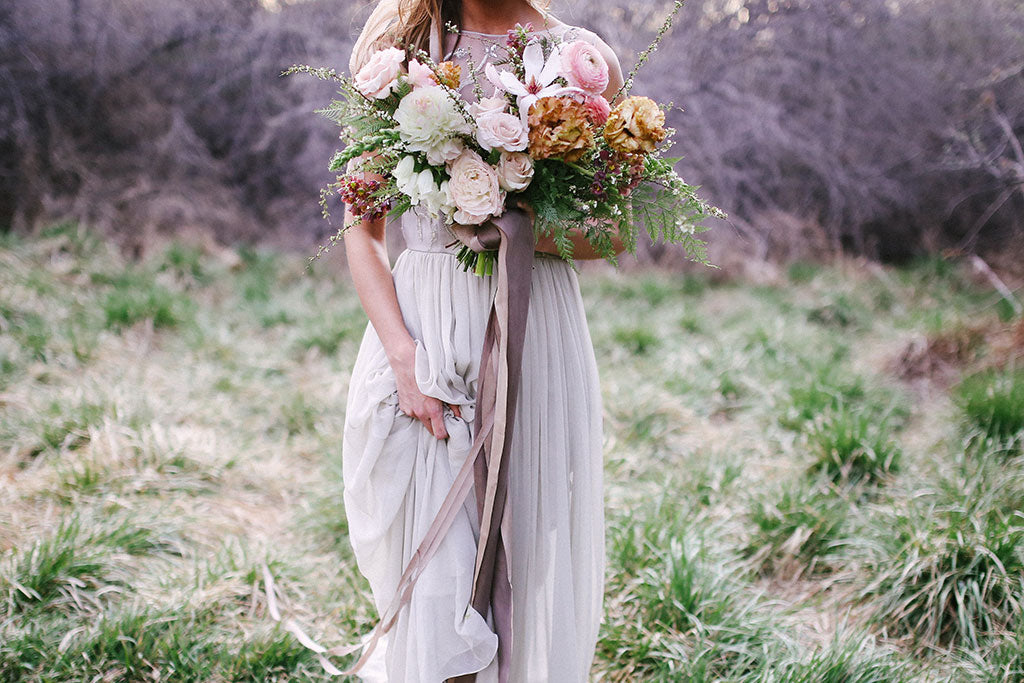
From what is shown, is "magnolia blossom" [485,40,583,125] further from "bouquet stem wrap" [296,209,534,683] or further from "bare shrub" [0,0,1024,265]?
"bare shrub" [0,0,1024,265]

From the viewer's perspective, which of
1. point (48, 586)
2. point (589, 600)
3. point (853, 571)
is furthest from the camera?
point (853, 571)

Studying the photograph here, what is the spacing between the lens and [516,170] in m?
1.47

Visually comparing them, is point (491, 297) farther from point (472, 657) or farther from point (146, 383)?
point (146, 383)

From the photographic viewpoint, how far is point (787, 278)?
7.23 metres

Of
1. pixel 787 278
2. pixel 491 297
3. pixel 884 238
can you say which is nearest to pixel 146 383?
pixel 491 297

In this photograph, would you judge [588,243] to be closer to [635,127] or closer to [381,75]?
[635,127]

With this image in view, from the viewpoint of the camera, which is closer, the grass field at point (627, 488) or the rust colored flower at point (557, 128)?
the rust colored flower at point (557, 128)

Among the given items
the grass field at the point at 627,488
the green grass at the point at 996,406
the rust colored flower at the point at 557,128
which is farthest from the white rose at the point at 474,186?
the green grass at the point at 996,406

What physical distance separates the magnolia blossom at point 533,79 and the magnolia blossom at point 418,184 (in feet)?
0.71

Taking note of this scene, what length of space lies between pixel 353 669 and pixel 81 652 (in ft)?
3.10

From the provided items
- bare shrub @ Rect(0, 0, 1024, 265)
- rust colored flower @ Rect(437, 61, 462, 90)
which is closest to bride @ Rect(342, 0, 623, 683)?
rust colored flower @ Rect(437, 61, 462, 90)

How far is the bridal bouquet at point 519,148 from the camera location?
144 cm

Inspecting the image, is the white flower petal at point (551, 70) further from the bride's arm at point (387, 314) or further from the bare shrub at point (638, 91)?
the bare shrub at point (638, 91)

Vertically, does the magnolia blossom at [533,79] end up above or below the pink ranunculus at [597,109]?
above
